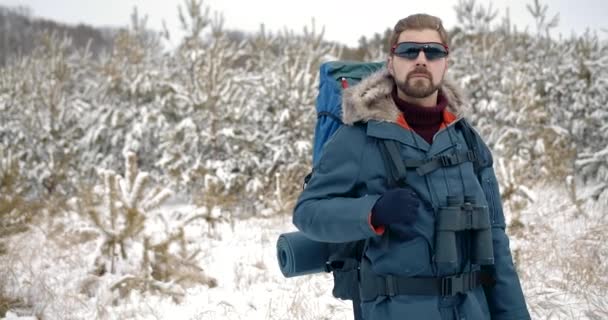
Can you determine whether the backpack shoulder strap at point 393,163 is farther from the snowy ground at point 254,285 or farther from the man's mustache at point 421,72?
the snowy ground at point 254,285

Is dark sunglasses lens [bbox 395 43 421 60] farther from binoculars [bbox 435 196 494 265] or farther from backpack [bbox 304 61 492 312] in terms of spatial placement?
binoculars [bbox 435 196 494 265]

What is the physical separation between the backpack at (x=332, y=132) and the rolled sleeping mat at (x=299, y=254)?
0.22 feet

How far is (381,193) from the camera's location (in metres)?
1.77

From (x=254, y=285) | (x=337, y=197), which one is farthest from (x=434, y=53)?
(x=254, y=285)

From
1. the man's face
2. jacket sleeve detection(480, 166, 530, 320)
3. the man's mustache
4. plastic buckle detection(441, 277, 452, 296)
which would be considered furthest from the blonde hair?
plastic buckle detection(441, 277, 452, 296)

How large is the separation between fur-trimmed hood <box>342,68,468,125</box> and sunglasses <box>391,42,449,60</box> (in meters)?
0.13

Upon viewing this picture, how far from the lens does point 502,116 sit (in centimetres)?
1427

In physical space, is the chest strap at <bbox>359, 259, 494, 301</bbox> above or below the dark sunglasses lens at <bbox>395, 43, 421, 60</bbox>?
below

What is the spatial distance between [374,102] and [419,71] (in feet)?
0.63

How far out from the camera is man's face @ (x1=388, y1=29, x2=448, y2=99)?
1.83 metres

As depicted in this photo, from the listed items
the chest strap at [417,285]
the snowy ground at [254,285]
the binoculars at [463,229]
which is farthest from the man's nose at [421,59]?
the snowy ground at [254,285]

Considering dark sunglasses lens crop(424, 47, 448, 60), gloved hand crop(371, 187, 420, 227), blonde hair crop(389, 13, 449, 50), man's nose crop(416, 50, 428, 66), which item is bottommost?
gloved hand crop(371, 187, 420, 227)

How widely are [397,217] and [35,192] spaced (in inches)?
572

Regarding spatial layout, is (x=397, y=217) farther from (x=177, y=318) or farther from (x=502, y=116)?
(x=502, y=116)
